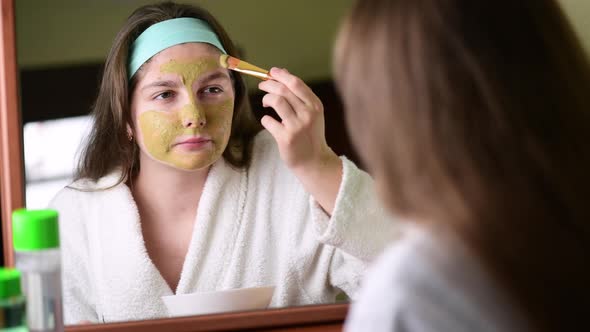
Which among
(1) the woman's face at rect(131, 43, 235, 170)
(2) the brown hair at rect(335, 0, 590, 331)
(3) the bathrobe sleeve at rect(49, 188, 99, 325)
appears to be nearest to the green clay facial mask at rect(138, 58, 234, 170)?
(1) the woman's face at rect(131, 43, 235, 170)

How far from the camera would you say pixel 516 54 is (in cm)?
61

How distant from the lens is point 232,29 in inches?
41.3

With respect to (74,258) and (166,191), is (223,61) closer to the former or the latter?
(166,191)

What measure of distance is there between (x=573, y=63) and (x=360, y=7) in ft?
0.55

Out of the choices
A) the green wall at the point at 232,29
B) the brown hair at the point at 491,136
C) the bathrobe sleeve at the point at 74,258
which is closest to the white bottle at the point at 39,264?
the bathrobe sleeve at the point at 74,258

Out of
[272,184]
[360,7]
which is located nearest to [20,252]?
[272,184]

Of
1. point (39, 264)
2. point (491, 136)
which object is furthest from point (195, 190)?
point (491, 136)

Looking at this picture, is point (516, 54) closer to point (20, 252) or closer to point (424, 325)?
point (424, 325)

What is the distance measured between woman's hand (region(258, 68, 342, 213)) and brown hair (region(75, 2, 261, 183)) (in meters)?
0.03

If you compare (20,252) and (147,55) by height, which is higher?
(147,55)

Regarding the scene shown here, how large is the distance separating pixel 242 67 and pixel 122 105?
15 cm

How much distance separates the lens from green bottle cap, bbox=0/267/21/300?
83cm

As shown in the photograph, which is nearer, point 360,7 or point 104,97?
point 360,7

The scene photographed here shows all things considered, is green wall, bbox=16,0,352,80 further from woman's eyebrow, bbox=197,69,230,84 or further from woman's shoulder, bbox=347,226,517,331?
woman's shoulder, bbox=347,226,517,331
